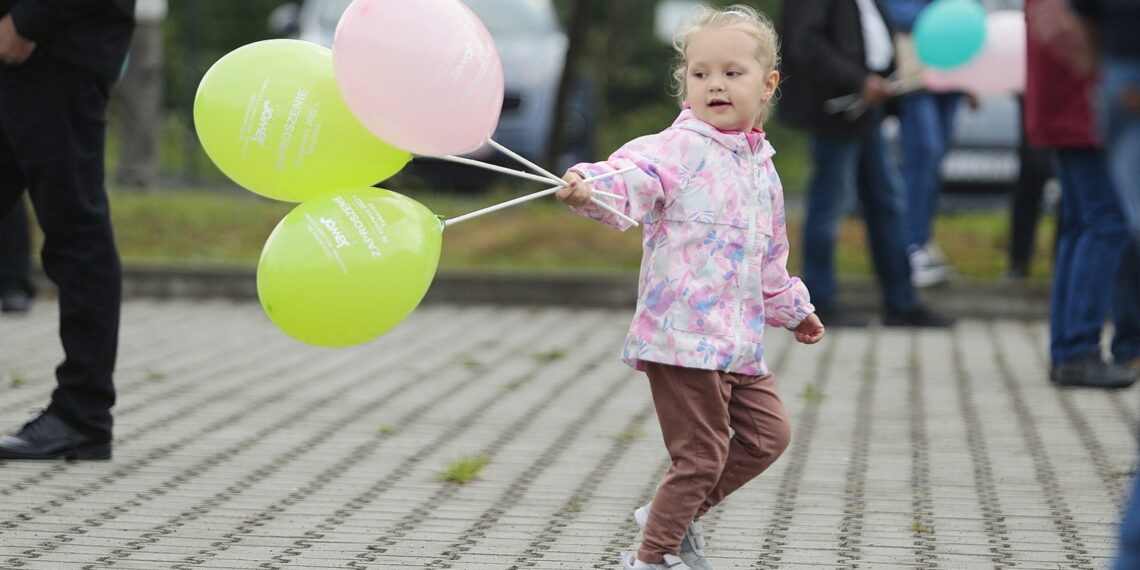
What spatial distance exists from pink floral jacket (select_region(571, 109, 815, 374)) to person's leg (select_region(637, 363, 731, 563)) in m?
0.07

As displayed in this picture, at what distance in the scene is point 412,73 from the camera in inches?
140

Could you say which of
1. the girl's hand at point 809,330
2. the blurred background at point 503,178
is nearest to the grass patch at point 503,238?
the blurred background at point 503,178

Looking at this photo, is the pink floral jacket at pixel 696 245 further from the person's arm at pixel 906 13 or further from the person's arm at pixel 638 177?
the person's arm at pixel 906 13

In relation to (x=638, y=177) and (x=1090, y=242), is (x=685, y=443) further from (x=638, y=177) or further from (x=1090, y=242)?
(x=1090, y=242)

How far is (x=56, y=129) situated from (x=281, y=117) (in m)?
1.34

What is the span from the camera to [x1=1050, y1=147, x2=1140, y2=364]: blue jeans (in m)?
Answer: 6.26

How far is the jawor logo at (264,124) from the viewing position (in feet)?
12.3

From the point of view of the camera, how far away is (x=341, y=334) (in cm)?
366

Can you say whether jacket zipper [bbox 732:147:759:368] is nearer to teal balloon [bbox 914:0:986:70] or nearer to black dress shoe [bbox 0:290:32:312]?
teal balloon [bbox 914:0:986:70]

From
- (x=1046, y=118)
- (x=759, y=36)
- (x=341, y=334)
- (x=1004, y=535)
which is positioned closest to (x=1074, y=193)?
(x=1046, y=118)

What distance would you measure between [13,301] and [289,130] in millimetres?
5139

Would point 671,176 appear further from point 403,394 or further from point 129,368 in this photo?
point 129,368

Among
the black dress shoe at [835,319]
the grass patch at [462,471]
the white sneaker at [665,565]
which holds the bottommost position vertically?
the black dress shoe at [835,319]

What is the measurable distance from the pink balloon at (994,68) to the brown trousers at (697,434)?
200 inches
